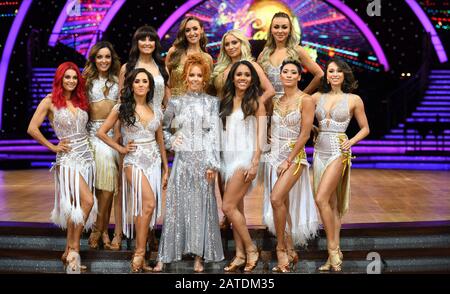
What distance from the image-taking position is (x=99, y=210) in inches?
221

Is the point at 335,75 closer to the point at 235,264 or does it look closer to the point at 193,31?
the point at 193,31

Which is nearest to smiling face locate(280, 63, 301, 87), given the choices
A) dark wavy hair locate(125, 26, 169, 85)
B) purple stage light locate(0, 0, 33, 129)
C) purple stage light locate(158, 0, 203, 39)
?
dark wavy hair locate(125, 26, 169, 85)

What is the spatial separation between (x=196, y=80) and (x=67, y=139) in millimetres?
1019

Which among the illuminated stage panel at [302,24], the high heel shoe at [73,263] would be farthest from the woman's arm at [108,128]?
the illuminated stage panel at [302,24]

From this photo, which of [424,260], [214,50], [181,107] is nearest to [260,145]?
[181,107]

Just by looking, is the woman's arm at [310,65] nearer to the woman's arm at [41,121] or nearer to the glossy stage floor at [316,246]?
the glossy stage floor at [316,246]

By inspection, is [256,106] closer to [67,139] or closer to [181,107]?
[181,107]

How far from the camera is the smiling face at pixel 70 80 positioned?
529cm

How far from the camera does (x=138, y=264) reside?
16.9ft

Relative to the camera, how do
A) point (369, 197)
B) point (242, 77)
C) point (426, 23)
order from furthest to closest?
point (426, 23) → point (369, 197) → point (242, 77)

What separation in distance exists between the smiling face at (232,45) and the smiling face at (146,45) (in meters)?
0.54

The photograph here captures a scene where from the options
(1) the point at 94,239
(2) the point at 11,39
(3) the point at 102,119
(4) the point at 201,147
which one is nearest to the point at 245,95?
(4) the point at 201,147

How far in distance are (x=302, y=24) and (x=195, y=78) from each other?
13.0 meters

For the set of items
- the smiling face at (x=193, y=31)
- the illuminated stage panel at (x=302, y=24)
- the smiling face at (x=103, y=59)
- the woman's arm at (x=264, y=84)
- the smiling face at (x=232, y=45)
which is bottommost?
the woman's arm at (x=264, y=84)
